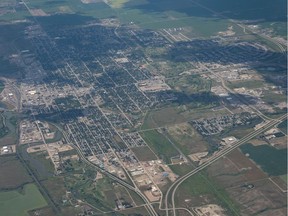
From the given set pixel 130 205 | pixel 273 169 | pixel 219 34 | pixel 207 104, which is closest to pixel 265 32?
pixel 219 34

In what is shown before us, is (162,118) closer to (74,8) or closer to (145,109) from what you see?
(145,109)

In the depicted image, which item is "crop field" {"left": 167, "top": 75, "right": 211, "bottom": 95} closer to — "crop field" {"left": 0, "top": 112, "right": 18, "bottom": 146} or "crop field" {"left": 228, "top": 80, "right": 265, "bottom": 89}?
"crop field" {"left": 228, "top": 80, "right": 265, "bottom": 89}

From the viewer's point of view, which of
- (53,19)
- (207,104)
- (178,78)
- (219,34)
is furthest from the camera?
(53,19)

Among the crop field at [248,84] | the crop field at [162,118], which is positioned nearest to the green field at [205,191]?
the crop field at [162,118]

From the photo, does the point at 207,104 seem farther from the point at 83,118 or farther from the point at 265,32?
the point at 265,32

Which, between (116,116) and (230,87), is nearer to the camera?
(116,116)
